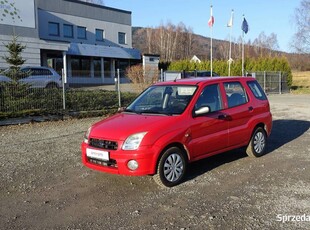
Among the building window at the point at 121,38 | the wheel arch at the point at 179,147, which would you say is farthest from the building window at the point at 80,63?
the wheel arch at the point at 179,147

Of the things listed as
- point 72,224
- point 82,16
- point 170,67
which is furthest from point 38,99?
point 170,67

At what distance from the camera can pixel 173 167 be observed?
558 centimetres

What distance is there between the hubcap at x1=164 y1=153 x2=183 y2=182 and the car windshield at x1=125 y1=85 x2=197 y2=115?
2.55 feet

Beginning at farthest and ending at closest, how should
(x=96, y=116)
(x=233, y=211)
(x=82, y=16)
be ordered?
(x=82, y=16), (x=96, y=116), (x=233, y=211)

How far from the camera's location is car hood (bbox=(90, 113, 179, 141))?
5336mm

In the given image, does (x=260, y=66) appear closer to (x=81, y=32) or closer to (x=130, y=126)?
(x=81, y=32)

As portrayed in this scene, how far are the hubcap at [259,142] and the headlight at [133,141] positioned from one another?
315 cm

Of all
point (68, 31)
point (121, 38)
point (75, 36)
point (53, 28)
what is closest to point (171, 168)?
point (53, 28)

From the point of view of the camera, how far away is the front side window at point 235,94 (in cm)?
682

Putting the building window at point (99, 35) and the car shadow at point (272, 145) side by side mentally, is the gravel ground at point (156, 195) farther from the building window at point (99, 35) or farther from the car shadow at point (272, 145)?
the building window at point (99, 35)

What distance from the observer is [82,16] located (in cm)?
3919

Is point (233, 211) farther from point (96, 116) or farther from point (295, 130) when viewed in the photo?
point (96, 116)

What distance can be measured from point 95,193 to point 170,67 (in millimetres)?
41059

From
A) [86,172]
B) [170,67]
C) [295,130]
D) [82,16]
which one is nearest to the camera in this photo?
[86,172]
